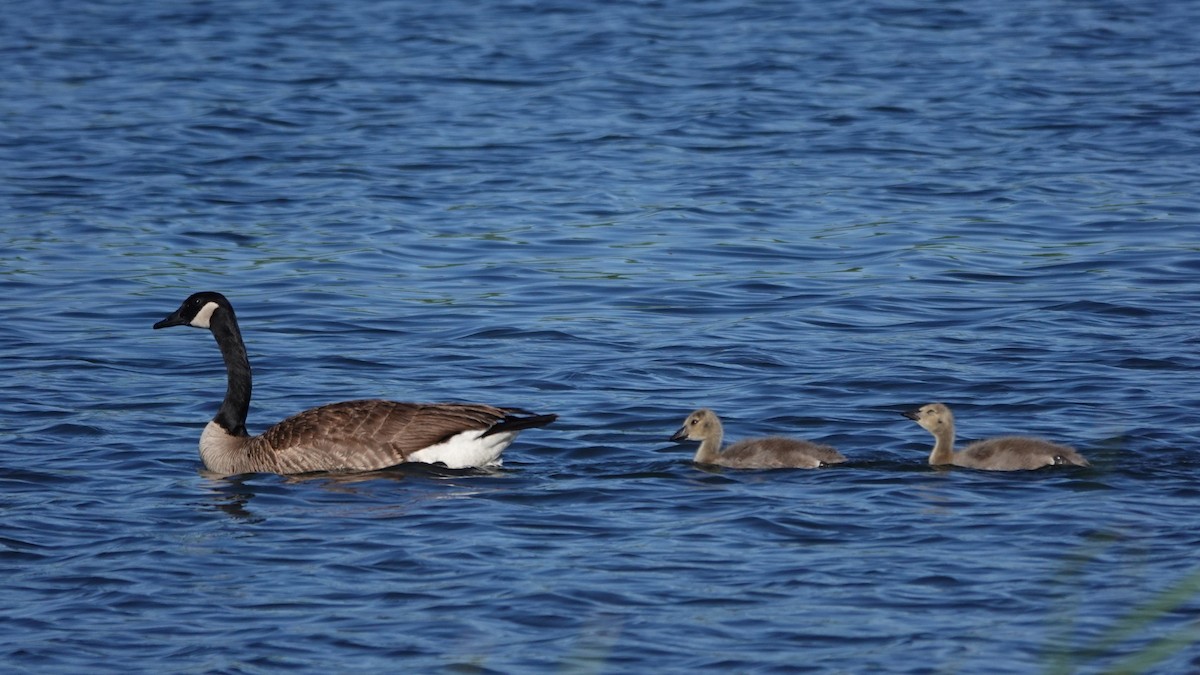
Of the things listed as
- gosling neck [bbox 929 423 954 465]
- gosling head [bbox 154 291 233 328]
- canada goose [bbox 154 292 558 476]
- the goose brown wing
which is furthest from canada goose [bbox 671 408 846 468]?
gosling head [bbox 154 291 233 328]

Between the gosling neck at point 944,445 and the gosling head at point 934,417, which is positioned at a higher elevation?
the gosling head at point 934,417

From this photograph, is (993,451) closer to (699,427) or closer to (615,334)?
(699,427)

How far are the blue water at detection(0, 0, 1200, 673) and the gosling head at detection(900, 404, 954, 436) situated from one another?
1.08ft

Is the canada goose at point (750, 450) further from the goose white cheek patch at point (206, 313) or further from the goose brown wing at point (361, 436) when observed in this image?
the goose white cheek patch at point (206, 313)

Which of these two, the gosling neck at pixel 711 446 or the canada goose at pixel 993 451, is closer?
the canada goose at pixel 993 451

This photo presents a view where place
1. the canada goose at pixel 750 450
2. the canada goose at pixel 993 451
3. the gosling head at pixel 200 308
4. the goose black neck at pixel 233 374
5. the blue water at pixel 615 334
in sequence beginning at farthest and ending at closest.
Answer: the gosling head at pixel 200 308, the goose black neck at pixel 233 374, the canada goose at pixel 750 450, the canada goose at pixel 993 451, the blue water at pixel 615 334

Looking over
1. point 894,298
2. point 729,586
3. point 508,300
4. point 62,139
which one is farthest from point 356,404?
point 62,139

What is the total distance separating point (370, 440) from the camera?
11.4m

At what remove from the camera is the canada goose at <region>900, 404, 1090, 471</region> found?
34.4 feet

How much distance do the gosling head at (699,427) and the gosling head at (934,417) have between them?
120 cm

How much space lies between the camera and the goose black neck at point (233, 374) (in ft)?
39.0

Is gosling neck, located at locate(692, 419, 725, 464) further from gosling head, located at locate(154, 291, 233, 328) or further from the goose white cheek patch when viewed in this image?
the goose white cheek patch

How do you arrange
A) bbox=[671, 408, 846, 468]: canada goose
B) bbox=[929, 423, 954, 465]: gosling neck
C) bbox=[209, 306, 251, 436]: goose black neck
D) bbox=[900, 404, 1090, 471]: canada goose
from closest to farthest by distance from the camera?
bbox=[900, 404, 1090, 471]: canada goose
bbox=[671, 408, 846, 468]: canada goose
bbox=[929, 423, 954, 465]: gosling neck
bbox=[209, 306, 251, 436]: goose black neck

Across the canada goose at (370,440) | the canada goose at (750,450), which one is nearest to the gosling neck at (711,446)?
the canada goose at (750,450)
